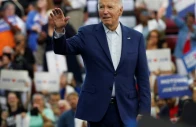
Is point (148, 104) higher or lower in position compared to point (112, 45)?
lower

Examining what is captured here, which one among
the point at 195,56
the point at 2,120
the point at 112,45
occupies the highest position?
the point at 112,45

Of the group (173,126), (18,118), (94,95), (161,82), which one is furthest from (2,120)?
(173,126)

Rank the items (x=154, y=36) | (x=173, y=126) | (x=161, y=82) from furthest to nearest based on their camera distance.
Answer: (x=154, y=36) → (x=161, y=82) → (x=173, y=126)

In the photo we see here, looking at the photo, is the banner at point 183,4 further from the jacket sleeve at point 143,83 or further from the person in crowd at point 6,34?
the jacket sleeve at point 143,83

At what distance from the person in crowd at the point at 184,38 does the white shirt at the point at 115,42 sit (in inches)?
306

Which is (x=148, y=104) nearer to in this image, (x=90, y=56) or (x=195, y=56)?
(x=90, y=56)

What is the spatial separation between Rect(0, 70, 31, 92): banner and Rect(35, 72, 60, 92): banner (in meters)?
0.18

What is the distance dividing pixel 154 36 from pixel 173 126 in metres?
10.9

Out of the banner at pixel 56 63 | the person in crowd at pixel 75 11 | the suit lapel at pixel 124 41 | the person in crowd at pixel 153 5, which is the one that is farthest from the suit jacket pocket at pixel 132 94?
the person in crowd at pixel 75 11

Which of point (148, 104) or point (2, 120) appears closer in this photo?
point (148, 104)

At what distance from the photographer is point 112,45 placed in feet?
21.6

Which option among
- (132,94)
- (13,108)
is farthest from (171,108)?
(132,94)

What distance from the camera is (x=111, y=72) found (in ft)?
21.3

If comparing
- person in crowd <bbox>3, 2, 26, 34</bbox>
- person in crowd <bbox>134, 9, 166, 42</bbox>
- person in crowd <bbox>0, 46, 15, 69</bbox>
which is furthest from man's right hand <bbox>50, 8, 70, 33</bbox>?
person in crowd <bbox>3, 2, 26, 34</bbox>
